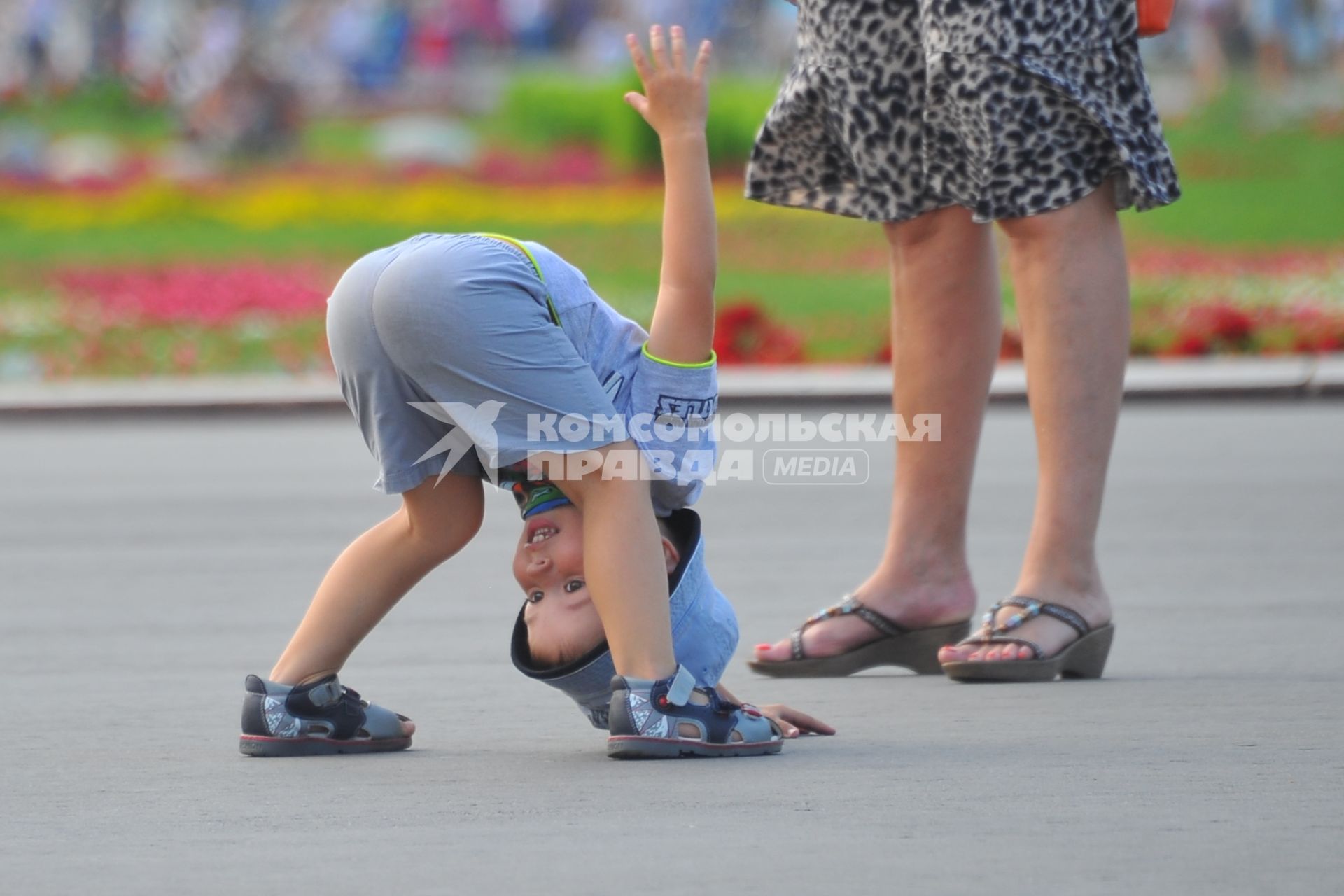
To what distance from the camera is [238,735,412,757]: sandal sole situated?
3.34m

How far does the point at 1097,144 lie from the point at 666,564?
127 cm

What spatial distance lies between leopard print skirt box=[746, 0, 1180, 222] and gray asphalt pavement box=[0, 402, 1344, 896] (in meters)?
0.89

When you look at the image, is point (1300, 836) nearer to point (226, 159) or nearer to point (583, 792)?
point (583, 792)

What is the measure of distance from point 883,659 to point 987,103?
3.39 feet

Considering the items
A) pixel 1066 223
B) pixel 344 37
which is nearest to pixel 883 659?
pixel 1066 223

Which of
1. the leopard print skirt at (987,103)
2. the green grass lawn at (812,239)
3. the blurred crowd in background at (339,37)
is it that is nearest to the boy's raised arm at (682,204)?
the leopard print skirt at (987,103)

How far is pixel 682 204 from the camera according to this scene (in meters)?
3.26

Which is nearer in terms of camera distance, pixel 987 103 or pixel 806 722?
pixel 806 722

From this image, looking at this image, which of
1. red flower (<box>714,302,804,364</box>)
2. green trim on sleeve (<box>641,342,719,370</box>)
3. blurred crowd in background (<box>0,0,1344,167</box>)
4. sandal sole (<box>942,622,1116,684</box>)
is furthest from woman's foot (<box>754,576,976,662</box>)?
blurred crowd in background (<box>0,0,1344,167</box>)

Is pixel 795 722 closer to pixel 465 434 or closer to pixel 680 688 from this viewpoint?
pixel 680 688

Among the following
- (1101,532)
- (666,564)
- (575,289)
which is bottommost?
(1101,532)

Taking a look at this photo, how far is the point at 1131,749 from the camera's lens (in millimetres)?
3221

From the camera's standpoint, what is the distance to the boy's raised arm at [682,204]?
3.26 metres

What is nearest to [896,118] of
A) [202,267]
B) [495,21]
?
[202,267]
